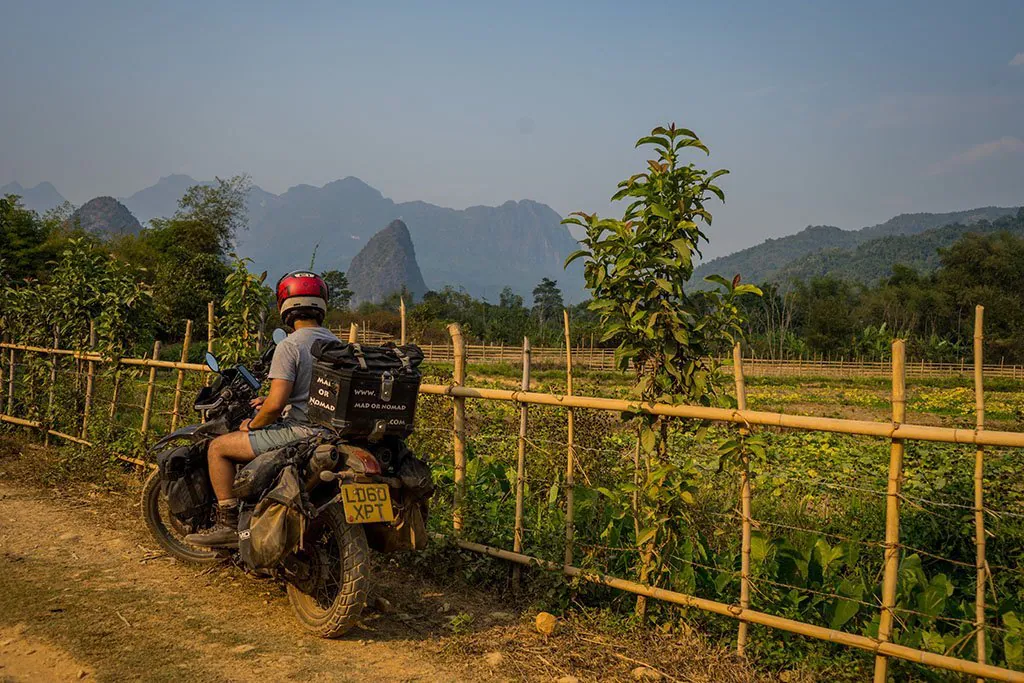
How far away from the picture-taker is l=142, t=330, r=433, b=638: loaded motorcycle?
3.82 m

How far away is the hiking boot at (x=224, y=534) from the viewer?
4355 mm

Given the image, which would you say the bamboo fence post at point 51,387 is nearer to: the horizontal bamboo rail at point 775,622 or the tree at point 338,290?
the horizontal bamboo rail at point 775,622

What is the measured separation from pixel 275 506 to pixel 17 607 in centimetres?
161

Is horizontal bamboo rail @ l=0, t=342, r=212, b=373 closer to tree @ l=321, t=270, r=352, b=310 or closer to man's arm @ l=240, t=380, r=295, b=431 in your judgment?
man's arm @ l=240, t=380, r=295, b=431

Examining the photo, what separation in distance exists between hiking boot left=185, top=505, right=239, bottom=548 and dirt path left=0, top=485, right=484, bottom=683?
0.34 m

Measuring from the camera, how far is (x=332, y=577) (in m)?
4.06

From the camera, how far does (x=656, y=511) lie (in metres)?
3.99

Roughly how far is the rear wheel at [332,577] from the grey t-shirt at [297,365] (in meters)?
0.65

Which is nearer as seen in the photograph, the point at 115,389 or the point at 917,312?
the point at 115,389

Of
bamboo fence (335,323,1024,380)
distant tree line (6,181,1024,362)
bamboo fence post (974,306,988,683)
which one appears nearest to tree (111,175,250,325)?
distant tree line (6,181,1024,362)

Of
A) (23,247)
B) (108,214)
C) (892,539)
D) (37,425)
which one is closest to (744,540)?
(892,539)

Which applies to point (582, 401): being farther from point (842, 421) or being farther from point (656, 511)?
point (842, 421)

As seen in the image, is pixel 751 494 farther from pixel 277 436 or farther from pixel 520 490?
pixel 277 436

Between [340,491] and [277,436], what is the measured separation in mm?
631
